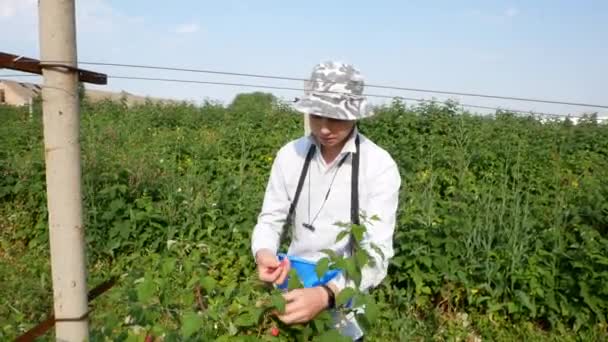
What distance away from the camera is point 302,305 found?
4.04 feet

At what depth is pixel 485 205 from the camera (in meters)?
3.48

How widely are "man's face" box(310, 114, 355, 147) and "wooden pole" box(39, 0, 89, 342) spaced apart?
0.76m

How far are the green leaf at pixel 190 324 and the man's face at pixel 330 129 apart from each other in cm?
74

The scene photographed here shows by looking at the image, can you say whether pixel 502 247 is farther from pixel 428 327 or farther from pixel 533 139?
pixel 533 139

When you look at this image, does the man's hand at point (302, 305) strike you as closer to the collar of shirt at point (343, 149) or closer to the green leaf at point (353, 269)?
the green leaf at point (353, 269)

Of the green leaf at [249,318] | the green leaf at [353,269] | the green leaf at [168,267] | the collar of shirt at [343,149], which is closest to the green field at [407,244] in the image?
the green leaf at [168,267]

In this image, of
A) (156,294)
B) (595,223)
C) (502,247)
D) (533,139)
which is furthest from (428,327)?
(533,139)

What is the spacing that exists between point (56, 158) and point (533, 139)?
6.93 meters

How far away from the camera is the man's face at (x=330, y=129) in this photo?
1.60 metres

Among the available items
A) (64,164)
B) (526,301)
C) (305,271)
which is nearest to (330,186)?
(305,271)

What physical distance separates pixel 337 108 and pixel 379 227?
0.40m

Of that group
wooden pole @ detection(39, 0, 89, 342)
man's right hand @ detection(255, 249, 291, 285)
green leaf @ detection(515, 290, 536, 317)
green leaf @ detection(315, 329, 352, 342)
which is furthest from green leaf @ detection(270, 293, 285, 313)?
green leaf @ detection(515, 290, 536, 317)

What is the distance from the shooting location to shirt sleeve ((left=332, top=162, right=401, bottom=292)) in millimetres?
1455

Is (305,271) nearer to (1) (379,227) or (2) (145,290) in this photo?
(1) (379,227)
